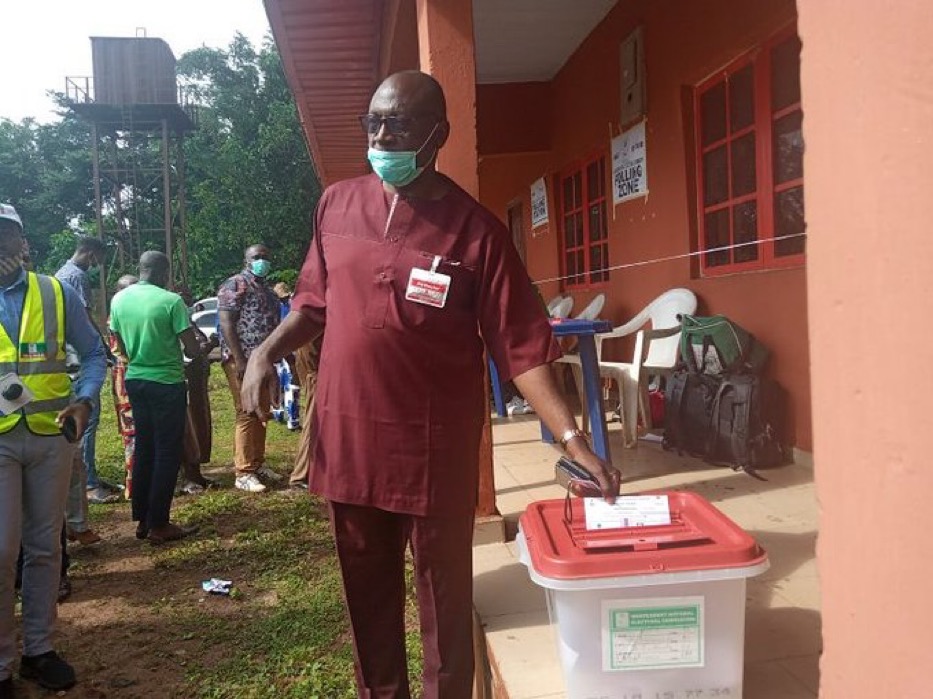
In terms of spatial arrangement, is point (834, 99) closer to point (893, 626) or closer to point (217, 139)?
point (893, 626)

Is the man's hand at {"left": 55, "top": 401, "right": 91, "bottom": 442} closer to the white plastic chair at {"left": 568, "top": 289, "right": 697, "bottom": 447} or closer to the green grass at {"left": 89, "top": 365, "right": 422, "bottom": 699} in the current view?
the green grass at {"left": 89, "top": 365, "right": 422, "bottom": 699}

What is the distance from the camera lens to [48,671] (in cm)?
297

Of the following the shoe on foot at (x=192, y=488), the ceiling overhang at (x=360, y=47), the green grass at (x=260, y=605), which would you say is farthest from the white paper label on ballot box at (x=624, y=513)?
the shoe on foot at (x=192, y=488)

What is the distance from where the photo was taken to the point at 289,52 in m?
5.61

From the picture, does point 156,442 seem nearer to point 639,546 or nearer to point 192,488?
point 192,488

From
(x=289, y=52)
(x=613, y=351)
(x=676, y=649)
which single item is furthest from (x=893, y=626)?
(x=613, y=351)

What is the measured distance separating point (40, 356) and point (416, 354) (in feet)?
6.04

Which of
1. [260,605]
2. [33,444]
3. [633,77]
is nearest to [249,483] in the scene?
[260,605]

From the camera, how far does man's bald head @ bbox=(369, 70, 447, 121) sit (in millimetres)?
1908

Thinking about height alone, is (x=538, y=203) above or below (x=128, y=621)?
above

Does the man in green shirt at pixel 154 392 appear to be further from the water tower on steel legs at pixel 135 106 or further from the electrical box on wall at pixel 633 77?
the water tower on steel legs at pixel 135 106

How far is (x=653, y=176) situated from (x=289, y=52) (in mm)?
3012

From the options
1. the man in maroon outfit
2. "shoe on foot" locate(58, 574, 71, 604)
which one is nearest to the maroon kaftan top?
the man in maroon outfit

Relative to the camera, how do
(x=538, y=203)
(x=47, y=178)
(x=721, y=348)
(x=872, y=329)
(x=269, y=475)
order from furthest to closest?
(x=47, y=178), (x=538, y=203), (x=269, y=475), (x=721, y=348), (x=872, y=329)
